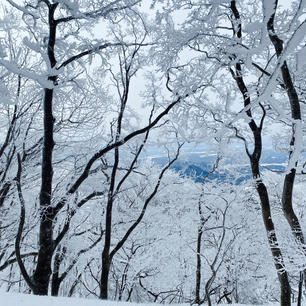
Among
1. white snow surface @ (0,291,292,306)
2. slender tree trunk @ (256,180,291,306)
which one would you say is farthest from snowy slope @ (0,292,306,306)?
slender tree trunk @ (256,180,291,306)

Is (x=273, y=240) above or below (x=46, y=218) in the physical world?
below

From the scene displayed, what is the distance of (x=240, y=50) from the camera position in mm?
1687

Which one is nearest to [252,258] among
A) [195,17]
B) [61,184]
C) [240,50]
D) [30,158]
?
[61,184]

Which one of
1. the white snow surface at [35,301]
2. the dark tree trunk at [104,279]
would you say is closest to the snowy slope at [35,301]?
the white snow surface at [35,301]

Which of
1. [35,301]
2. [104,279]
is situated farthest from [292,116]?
[104,279]

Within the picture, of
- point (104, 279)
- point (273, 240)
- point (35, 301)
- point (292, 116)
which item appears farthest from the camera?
point (104, 279)

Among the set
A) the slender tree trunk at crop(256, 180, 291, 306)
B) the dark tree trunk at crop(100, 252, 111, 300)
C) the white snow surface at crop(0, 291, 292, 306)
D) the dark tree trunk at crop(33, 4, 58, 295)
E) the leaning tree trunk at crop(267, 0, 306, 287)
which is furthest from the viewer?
the dark tree trunk at crop(100, 252, 111, 300)

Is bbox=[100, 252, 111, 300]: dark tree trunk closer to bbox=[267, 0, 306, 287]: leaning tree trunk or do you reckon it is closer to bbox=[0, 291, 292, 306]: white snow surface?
bbox=[0, 291, 292, 306]: white snow surface

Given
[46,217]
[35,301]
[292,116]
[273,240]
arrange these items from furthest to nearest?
1. [273,240]
2. [46,217]
3. [292,116]
4. [35,301]

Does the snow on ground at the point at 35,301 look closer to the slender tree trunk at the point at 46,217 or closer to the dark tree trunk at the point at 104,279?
the slender tree trunk at the point at 46,217

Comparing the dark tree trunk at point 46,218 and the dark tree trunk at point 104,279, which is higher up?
the dark tree trunk at point 46,218

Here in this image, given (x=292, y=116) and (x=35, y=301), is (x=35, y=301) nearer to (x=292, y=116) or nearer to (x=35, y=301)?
(x=35, y=301)

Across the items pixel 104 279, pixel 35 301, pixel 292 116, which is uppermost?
pixel 292 116

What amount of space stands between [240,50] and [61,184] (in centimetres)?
871
